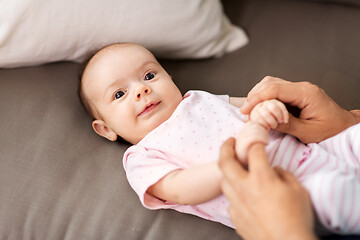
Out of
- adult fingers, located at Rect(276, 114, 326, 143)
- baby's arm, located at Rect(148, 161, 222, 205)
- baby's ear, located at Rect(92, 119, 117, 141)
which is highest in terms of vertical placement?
adult fingers, located at Rect(276, 114, 326, 143)

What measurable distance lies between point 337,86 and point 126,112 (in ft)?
2.28

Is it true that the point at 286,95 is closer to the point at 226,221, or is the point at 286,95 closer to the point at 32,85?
the point at 226,221

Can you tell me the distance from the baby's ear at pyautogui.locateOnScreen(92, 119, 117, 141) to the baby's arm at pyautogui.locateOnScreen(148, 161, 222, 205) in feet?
0.86

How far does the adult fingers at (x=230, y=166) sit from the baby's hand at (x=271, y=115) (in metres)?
0.13

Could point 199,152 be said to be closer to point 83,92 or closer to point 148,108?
point 148,108

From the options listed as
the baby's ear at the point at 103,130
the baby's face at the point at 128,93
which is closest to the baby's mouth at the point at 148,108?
the baby's face at the point at 128,93

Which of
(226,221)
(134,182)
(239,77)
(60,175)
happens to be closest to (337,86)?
(239,77)

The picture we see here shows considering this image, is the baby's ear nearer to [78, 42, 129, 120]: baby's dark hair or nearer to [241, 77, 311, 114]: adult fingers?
[78, 42, 129, 120]: baby's dark hair

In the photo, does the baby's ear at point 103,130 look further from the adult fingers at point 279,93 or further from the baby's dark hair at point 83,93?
the adult fingers at point 279,93

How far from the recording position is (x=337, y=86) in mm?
1253

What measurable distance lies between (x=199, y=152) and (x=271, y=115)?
0.65ft

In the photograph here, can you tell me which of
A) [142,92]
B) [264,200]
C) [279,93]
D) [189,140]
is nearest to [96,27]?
[142,92]

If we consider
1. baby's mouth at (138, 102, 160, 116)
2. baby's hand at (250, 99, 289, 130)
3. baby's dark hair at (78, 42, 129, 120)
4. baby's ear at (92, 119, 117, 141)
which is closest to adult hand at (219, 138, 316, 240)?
baby's hand at (250, 99, 289, 130)

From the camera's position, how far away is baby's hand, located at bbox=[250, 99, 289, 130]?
0.88 metres
